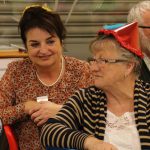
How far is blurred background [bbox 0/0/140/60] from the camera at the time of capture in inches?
208

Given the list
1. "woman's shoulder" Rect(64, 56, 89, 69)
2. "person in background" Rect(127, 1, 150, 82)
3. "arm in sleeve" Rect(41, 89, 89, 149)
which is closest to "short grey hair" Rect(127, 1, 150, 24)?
"person in background" Rect(127, 1, 150, 82)

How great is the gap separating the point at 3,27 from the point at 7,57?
335 cm

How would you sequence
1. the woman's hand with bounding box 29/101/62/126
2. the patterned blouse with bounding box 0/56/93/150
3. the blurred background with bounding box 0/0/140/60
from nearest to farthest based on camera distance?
the woman's hand with bounding box 29/101/62/126, the patterned blouse with bounding box 0/56/93/150, the blurred background with bounding box 0/0/140/60

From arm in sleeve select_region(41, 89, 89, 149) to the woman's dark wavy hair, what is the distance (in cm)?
52

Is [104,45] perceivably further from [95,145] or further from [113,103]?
[95,145]

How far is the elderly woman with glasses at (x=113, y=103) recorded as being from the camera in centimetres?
163

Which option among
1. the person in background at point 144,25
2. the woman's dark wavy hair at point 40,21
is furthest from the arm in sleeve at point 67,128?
the person in background at point 144,25

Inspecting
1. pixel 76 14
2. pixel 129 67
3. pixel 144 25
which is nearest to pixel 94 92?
pixel 129 67

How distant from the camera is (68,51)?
21.4 feet

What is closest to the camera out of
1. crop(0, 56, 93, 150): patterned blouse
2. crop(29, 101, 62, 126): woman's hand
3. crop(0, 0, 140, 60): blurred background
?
crop(29, 101, 62, 126): woman's hand

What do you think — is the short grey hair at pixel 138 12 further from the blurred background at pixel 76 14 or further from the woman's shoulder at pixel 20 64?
the blurred background at pixel 76 14

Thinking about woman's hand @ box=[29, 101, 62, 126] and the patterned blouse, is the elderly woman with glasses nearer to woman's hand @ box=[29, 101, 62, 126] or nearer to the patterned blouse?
woman's hand @ box=[29, 101, 62, 126]

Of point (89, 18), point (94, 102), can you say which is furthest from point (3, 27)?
point (94, 102)

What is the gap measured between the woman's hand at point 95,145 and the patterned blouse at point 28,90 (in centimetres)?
68
